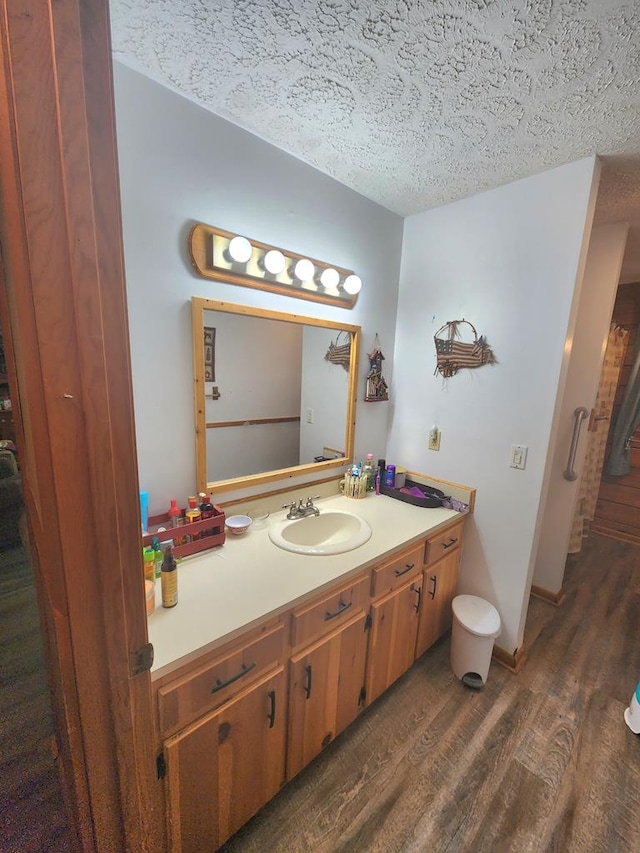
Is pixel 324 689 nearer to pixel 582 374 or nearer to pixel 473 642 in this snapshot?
pixel 473 642

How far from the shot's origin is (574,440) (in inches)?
88.7

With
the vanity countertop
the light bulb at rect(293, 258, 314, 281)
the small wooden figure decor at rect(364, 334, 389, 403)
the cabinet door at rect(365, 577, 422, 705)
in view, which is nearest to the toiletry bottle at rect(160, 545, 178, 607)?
the vanity countertop

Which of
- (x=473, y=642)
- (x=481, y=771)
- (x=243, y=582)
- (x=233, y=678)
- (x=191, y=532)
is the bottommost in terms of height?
(x=481, y=771)

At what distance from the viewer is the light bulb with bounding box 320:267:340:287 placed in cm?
163

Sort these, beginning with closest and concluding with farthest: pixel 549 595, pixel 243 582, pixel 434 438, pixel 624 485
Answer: pixel 243 582 < pixel 434 438 < pixel 549 595 < pixel 624 485

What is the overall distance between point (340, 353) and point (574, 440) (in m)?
1.69

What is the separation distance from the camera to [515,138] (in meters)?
1.30

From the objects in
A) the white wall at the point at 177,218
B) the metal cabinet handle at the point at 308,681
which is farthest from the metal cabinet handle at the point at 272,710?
the white wall at the point at 177,218

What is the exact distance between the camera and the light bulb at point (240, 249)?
1313 mm

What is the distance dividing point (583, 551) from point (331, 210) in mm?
3434

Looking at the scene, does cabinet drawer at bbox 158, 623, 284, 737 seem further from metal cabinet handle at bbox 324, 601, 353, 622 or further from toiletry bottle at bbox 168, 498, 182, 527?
toiletry bottle at bbox 168, 498, 182, 527

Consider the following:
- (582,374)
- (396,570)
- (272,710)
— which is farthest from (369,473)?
(582,374)

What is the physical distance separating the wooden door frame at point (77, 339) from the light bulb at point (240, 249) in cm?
87

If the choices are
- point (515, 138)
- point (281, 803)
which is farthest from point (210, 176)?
point (281, 803)
